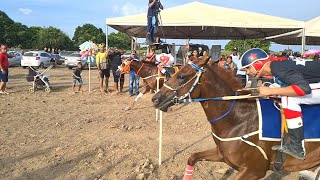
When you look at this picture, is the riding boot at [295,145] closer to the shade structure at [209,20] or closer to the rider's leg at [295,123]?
the rider's leg at [295,123]

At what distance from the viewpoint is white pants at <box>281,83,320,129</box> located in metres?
3.66

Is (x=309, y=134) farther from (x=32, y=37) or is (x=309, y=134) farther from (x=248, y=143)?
(x=32, y=37)

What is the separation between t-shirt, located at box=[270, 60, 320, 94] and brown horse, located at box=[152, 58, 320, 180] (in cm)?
57

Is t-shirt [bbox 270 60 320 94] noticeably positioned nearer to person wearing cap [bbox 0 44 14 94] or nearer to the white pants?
the white pants

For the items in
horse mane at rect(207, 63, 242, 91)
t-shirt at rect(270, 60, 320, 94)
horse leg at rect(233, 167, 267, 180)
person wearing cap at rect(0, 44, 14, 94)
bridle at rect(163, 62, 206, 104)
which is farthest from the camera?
person wearing cap at rect(0, 44, 14, 94)

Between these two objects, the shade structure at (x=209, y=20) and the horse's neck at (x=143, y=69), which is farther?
the shade structure at (x=209, y=20)

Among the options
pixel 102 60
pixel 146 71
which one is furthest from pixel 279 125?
pixel 102 60

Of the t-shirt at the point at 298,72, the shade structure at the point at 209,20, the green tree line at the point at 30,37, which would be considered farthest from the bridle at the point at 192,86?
the green tree line at the point at 30,37

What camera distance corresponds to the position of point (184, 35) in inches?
737

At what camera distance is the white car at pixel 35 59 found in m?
27.7

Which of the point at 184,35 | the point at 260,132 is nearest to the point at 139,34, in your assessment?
the point at 184,35

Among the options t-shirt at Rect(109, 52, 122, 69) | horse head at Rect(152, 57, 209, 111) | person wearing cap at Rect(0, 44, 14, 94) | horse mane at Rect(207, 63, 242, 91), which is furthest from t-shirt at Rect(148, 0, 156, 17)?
horse head at Rect(152, 57, 209, 111)

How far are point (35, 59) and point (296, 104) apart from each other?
88.6ft

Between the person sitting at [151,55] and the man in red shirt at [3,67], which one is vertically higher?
the person sitting at [151,55]
